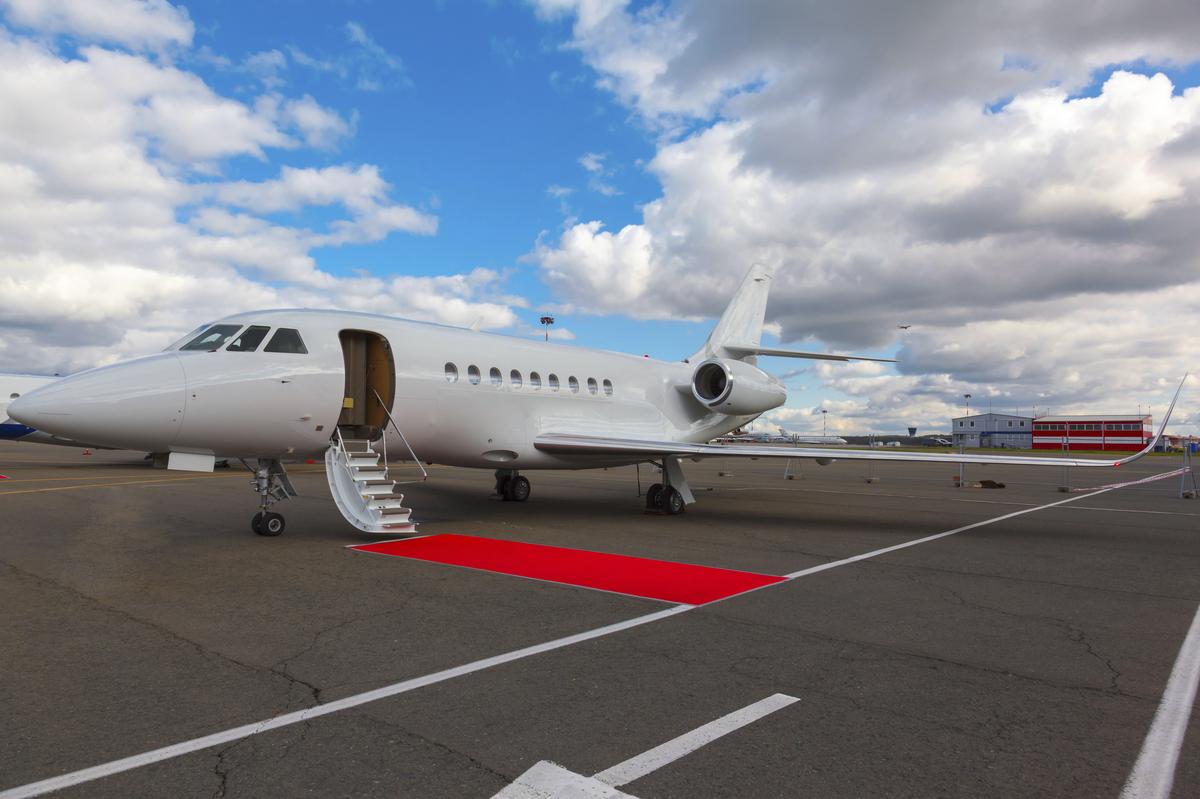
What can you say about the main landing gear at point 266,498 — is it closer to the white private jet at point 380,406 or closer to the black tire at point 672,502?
the white private jet at point 380,406

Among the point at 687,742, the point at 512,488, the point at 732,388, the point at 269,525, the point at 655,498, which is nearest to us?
the point at 687,742

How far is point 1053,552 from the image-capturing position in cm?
972

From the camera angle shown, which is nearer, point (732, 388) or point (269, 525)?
point (269, 525)

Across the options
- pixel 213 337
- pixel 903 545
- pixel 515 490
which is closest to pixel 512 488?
pixel 515 490

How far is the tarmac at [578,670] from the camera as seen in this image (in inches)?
122

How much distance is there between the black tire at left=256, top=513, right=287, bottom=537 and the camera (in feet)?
33.0

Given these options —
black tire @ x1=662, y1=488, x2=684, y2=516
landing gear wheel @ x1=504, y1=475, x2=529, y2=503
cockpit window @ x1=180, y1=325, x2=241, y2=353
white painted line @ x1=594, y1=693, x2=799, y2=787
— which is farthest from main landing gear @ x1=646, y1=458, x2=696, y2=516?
white painted line @ x1=594, y1=693, x2=799, y2=787

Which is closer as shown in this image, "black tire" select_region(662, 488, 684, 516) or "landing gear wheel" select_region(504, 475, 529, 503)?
"black tire" select_region(662, 488, 684, 516)

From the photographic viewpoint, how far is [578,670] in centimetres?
446

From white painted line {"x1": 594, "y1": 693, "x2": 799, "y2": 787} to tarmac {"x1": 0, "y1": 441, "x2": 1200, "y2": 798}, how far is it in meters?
0.03

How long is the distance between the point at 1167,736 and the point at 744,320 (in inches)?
628

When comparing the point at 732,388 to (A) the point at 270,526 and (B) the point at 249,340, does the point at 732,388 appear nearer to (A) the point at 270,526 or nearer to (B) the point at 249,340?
(A) the point at 270,526

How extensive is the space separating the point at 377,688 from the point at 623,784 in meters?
1.83

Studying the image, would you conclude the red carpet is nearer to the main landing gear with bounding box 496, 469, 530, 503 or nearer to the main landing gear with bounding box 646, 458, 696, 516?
the main landing gear with bounding box 646, 458, 696, 516
